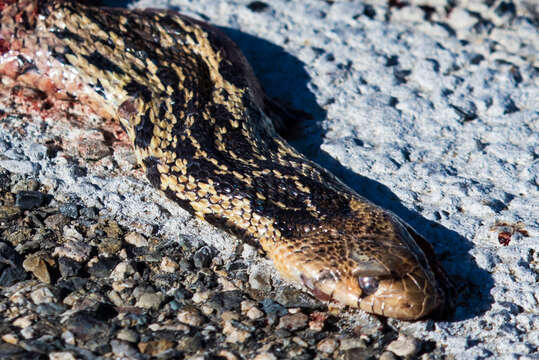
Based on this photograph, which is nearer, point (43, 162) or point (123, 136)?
point (43, 162)

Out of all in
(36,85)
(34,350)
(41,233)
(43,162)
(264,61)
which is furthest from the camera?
(264,61)

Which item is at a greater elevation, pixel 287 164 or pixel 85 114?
pixel 287 164

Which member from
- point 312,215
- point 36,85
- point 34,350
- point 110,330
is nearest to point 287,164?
point 312,215

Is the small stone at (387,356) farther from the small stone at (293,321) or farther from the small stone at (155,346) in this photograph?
the small stone at (155,346)

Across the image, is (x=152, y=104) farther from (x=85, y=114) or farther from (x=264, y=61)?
(x=264, y=61)

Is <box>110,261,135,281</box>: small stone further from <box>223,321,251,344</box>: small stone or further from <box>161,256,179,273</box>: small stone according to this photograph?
<box>223,321,251,344</box>: small stone

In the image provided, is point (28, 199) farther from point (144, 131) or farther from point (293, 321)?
point (293, 321)

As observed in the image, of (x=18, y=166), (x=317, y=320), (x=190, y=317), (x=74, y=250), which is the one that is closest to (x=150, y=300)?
(x=190, y=317)
